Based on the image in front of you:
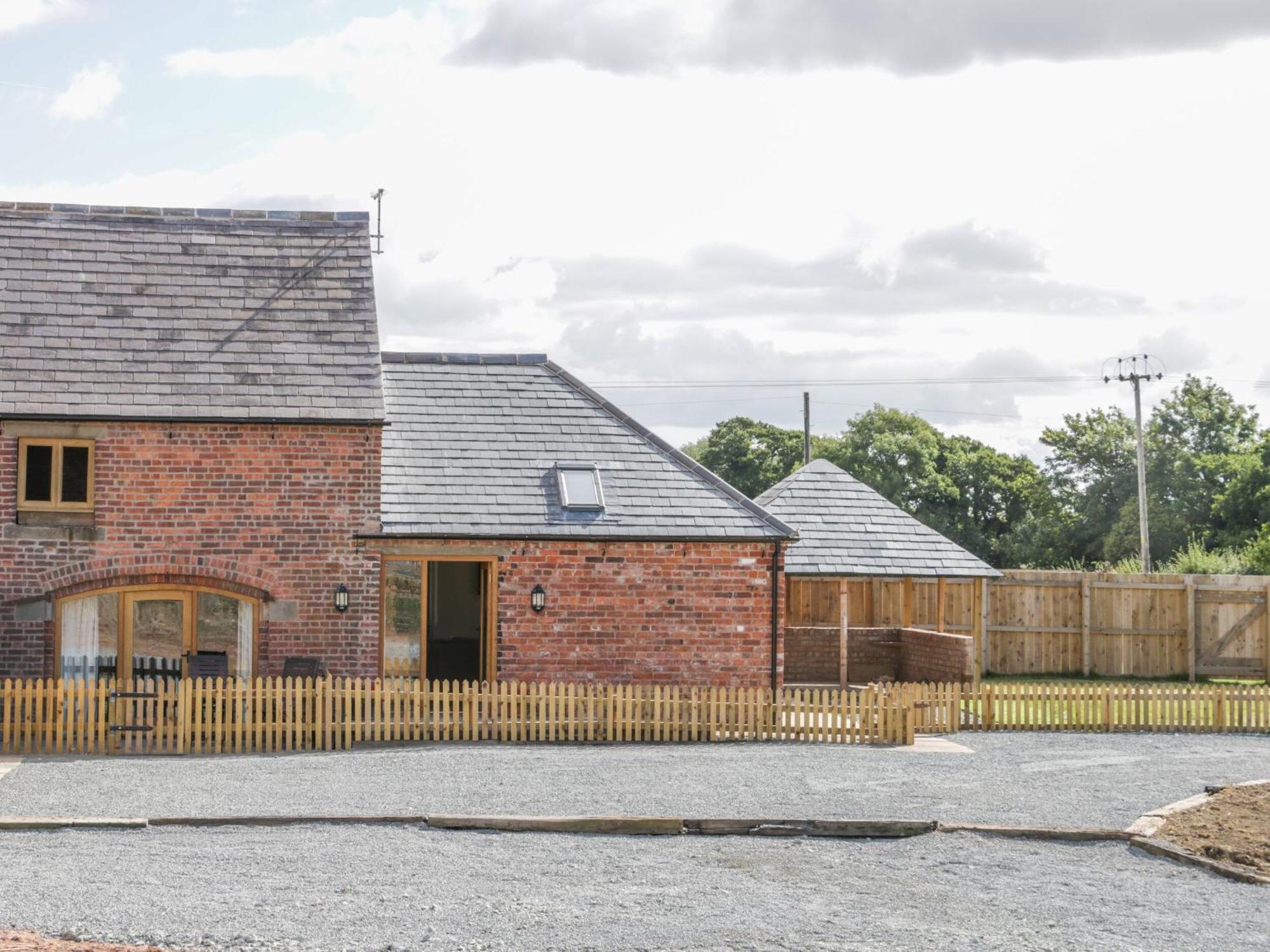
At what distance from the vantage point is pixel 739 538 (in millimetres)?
21203

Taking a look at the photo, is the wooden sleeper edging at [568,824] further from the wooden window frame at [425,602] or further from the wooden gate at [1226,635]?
the wooden gate at [1226,635]

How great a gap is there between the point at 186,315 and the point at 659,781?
10.8 meters

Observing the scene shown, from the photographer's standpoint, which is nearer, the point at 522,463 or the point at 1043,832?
the point at 1043,832

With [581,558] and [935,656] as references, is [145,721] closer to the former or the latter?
[581,558]

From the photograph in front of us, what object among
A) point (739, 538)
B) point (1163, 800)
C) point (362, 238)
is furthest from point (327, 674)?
point (1163, 800)

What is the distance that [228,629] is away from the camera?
2031 cm

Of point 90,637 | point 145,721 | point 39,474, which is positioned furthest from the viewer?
point 39,474

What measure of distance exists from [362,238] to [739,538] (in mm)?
7549


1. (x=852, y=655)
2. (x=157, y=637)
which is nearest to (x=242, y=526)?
(x=157, y=637)

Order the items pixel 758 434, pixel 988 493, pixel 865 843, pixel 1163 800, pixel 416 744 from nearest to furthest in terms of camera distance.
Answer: pixel 865 843 → pixel 1163 800 → pixel 416 744 → pixel 988 493 → pixel 758 434

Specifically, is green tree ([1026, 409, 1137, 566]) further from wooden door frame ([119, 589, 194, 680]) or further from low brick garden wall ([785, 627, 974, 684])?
wooden door frame ([119, 589, 194, 680])

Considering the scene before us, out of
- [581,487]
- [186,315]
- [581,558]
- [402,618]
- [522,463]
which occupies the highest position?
[186,315]

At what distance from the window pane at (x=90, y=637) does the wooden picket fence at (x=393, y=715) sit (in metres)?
0.56

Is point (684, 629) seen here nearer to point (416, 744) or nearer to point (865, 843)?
point (416, 744)
